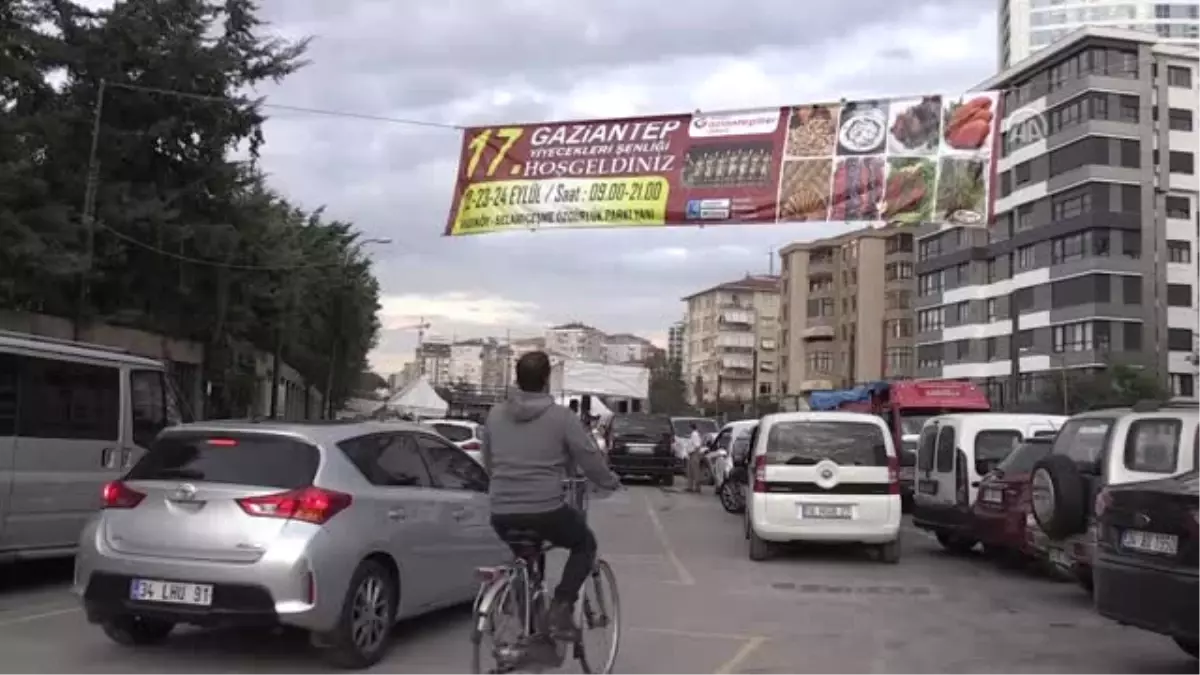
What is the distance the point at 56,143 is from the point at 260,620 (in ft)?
65.9

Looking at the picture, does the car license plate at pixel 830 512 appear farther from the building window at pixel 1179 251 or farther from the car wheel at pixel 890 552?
the building window at pixel 1179 251

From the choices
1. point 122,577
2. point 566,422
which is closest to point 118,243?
point 122,577

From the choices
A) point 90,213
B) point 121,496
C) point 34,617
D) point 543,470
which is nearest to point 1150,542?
point 543,470

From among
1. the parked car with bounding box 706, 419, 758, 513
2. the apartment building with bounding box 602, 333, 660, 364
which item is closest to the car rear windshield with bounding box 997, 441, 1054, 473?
the parked car with bounding box 706, 419, 758, 513

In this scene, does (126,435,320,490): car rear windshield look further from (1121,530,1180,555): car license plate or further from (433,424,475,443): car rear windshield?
(433,424,475,443): car rear windshield

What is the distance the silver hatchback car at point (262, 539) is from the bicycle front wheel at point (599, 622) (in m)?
1.53

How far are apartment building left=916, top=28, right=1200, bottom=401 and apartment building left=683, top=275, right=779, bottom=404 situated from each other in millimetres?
66906

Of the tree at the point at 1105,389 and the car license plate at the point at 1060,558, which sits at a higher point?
the tree at the point at 1105,389

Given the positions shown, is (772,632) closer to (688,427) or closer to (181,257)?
(181,257)

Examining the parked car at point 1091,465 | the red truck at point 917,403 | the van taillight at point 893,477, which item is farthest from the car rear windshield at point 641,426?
the parked car at point 1091,465

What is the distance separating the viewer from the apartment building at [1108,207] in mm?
70938

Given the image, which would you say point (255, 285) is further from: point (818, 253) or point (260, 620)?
point (818, 253)

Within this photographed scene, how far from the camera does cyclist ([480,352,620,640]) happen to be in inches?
256

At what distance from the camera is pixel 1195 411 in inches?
376
